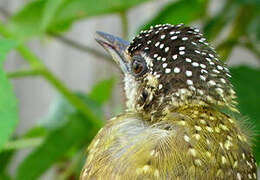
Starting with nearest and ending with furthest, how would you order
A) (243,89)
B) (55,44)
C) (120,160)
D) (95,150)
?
(120,160) < (95,150) < (243,89) < (55,44)

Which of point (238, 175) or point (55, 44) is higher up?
point (55, 44)

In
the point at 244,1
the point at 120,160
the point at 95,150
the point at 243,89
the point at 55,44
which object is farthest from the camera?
the point at 55,44

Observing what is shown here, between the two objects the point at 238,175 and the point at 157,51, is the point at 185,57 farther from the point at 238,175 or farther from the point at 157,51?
the point at 238,175

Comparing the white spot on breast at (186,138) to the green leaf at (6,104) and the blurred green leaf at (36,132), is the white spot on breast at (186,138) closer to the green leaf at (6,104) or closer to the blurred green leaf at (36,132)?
the green leaf at (6,104)

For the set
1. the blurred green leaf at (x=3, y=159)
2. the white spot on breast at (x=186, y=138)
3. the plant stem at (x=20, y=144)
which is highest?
the plant stem at (x=20, y=144)

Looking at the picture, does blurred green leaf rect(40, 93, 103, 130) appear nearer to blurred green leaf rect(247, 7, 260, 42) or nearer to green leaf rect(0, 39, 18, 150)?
blurred green leaf rect(247, 7, 260, 42)

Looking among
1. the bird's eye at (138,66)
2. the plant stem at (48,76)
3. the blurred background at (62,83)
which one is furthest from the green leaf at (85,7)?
the bird's eye at (138,66)

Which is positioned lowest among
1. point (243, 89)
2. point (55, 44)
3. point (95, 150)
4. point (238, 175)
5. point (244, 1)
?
point (238, 175)

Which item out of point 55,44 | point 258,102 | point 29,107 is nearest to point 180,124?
point 258,102
